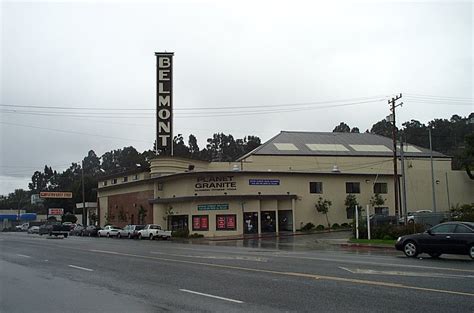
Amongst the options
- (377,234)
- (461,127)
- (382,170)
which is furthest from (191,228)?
(461,127)

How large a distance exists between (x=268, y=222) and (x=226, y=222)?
4.89 meters

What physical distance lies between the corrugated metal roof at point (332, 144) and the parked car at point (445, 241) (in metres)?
43.7

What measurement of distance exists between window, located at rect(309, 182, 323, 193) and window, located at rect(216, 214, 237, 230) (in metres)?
10.6

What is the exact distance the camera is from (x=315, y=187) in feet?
188

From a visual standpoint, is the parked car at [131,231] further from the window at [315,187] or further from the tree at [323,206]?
the tree at [323,206]

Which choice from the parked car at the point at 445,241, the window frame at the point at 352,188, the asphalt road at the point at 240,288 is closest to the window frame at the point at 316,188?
the window frame at the point at 352,188

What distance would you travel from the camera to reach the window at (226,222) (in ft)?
168

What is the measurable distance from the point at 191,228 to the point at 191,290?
133 ft

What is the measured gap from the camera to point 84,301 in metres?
10.9

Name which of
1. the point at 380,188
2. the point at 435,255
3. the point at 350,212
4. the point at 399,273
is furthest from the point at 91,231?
the point at 399,273

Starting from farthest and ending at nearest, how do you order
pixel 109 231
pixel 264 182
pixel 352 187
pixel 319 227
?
pixel 352 187 < pixel 109 231 < pixel 319 227 < pixel 264 182

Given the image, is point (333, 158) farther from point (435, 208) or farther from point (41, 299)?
point (41, 299)

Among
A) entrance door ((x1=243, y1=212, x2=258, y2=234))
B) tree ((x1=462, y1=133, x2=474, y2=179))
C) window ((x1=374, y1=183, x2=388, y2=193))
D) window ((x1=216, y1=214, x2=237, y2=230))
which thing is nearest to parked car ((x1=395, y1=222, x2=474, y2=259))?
window ((x1=216, y1=214, x2=237, y2=230))

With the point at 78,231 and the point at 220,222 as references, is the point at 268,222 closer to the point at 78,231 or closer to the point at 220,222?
the point at 220,222
